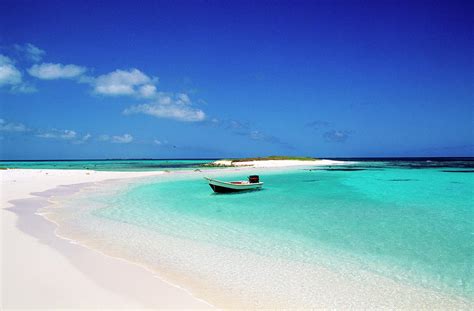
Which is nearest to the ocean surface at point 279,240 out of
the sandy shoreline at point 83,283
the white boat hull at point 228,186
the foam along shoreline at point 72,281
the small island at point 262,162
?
the sandy shoreline at point 83,283

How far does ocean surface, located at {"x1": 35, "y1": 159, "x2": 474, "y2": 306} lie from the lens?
7.31m

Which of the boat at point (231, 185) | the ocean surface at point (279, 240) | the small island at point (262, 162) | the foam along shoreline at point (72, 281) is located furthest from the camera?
the small island at point (262, 162)

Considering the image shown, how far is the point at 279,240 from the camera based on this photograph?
10.6m

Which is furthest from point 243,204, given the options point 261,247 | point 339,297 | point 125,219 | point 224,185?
point 339,297

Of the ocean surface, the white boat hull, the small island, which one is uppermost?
the small island

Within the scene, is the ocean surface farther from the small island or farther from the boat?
the small island

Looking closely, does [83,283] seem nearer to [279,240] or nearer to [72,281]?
[72,281]

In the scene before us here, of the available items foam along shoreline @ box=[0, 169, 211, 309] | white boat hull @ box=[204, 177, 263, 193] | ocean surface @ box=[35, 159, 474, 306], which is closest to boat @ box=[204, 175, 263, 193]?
white boat hull @ box=[204, 177, 263, 193]

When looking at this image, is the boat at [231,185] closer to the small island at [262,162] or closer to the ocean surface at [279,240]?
the ocean surface at [279,240]

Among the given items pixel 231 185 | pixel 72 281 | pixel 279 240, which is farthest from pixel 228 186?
pixel 72 281

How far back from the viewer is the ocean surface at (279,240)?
7309 mm

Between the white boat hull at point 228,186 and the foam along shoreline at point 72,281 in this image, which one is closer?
the foam along shoreline at point 72,281

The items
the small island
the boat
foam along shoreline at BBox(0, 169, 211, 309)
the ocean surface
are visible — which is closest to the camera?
foam along shoreline at BBox(0, 169, 211, 309)

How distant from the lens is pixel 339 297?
6309mm
